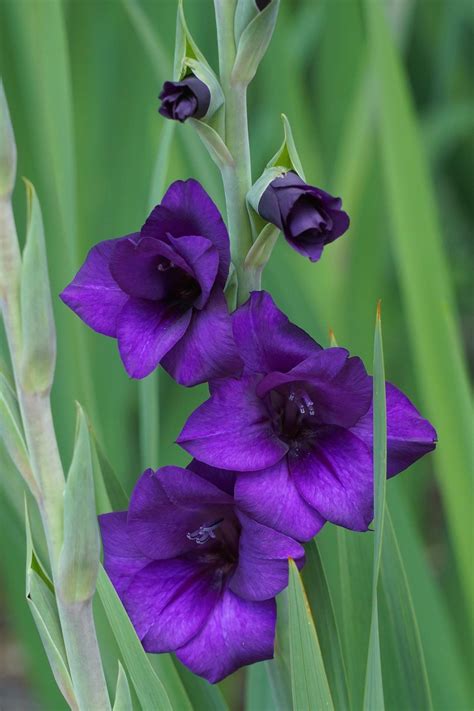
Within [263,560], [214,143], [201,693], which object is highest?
[214,143]

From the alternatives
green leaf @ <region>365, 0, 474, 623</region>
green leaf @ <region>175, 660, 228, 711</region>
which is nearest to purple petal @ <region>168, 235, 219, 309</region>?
green leaf @ <region>175, 660, 228, 711</region>

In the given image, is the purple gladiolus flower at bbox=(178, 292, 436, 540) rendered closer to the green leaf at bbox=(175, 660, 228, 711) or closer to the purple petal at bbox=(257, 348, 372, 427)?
the purple petal at bbox=(257, 348, 372, 427)

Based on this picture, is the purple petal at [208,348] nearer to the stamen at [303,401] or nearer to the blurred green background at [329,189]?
the stamen at [303,401]

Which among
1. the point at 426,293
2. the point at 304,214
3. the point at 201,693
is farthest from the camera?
the point at 426,293

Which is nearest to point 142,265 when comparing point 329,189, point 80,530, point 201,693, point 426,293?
point 80,530

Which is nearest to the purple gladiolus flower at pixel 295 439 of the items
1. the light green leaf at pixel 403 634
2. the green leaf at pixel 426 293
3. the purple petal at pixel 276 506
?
the purple petal at pixel 276 506

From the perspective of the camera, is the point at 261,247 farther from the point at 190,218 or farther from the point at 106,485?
the point at 106,485

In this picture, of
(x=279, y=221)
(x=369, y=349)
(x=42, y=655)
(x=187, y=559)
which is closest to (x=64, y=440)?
(x=187, y=559)

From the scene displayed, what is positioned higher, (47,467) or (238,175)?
(238,175)

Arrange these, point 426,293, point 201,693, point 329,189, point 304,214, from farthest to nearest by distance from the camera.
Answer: point 329,189
point 426,293
point 201,693
point 304,214
